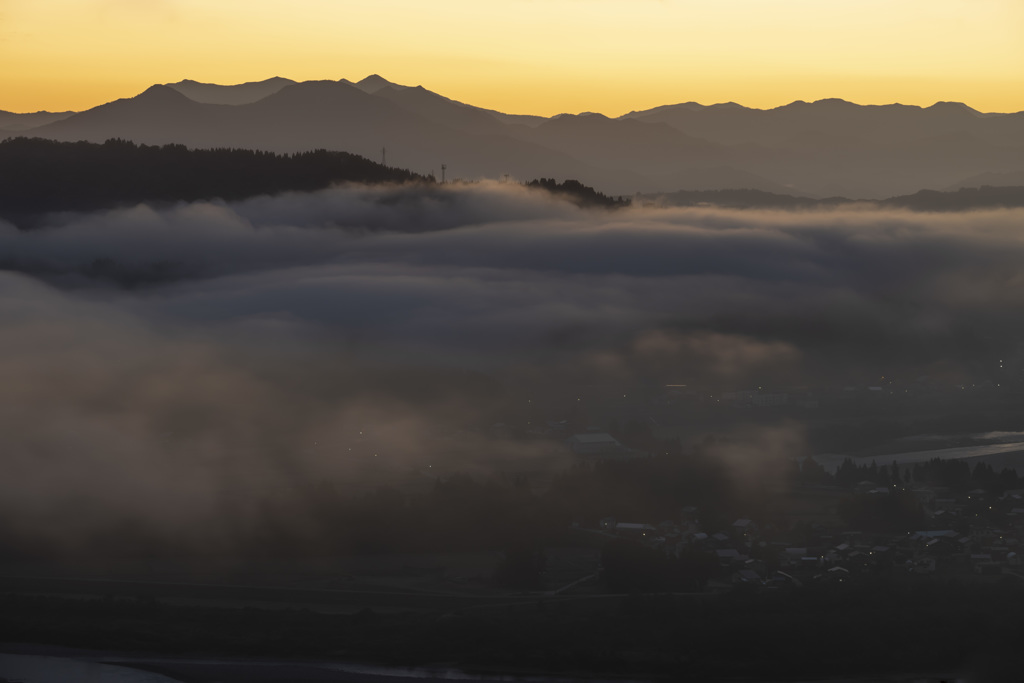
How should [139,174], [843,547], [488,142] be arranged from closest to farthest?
[843,547] < [139,174] < [488,142]

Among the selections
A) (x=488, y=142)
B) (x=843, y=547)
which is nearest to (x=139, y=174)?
(x=843, y=547)

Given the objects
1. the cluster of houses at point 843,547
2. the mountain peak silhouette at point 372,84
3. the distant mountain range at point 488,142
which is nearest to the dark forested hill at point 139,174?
the cluster of houses at point 843,547

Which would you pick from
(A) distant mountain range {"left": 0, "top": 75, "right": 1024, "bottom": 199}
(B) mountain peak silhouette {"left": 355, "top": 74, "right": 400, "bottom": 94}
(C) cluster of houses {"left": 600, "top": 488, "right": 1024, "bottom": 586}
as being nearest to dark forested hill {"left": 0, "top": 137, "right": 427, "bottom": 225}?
(C) cluster of houses {"left": 600, "top": 488, "right": 1024, "bottom": 586}

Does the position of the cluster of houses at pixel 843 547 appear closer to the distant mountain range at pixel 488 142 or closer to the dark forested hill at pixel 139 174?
the dark forested hill at pixel 139 174

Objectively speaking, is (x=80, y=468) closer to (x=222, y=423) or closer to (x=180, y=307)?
(x=222, y=423)

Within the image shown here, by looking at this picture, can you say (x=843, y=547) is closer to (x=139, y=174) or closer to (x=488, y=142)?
(x=139, y=174)

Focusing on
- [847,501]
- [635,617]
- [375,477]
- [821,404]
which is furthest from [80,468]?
[821,404]

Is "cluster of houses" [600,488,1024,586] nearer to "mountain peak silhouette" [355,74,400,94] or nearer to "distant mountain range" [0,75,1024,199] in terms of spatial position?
"distant mountain range" [0,75,1024,199]
